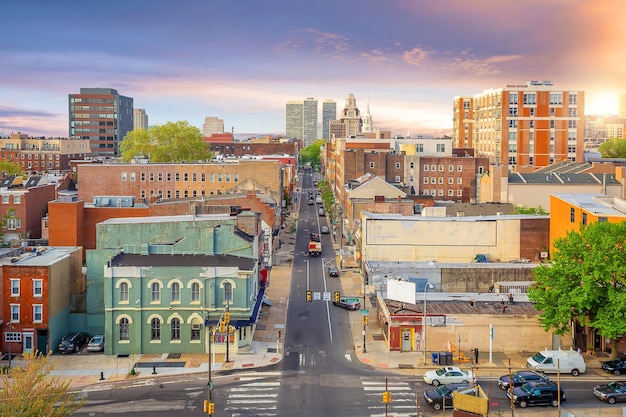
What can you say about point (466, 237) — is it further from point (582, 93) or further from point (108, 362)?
point (582, 93)

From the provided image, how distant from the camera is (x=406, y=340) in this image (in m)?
54.6

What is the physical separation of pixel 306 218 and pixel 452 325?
93562mm

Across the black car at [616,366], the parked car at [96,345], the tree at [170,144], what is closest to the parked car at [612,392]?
the black car at [616,366]

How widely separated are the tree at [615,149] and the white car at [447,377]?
15176 cm

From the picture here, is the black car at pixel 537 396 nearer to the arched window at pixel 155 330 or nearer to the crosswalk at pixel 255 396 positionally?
the crosswalk at pixel 255 396

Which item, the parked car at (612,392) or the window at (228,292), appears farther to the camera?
the window at (228,292)

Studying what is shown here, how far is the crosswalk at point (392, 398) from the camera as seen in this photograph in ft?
136

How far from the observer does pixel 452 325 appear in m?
54.2

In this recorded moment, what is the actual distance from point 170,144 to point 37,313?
11143 cm

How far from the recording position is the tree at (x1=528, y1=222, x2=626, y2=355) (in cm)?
4762

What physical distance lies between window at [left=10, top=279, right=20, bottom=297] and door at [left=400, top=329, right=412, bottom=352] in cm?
3174

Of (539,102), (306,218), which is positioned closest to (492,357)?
(306,218)

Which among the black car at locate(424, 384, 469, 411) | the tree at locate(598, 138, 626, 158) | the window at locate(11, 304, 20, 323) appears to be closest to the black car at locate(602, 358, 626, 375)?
the black car at locate(424, 384, 469, 411)

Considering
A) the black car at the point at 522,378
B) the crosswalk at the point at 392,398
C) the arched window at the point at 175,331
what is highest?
the arched window at the point at 175,331
